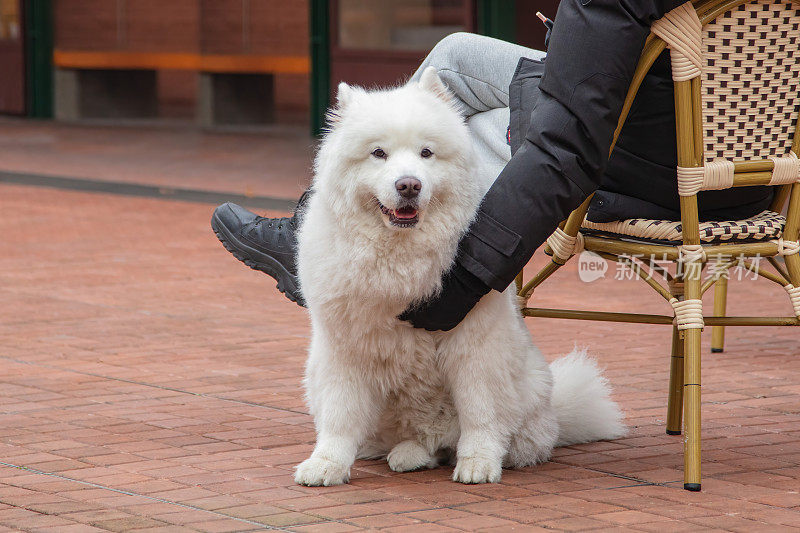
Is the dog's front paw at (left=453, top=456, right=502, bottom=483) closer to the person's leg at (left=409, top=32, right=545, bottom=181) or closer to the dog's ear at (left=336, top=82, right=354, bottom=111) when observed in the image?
the dog's ear at (left=336, top=82, right=354, bottom=111)

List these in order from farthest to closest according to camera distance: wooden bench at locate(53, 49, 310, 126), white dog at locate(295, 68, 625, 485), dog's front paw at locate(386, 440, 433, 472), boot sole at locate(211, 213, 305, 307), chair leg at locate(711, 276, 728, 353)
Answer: wooden bench at locate(53, 49, 310, 126) < chair leg at locate(711, 276, 728, 353) < boot sole at locate(211, 213, 305, 307) < dog's front paw at locate(386, 440, 433, 472) < white dog at locate(295, 68, 625, 485)

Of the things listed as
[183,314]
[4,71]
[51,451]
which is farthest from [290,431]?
[4,71]

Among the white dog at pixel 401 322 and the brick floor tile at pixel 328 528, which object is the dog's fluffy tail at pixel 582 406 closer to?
the white dog at pixel 401 322

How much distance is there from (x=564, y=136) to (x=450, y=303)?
0.60 meters

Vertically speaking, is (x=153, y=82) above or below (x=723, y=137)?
below

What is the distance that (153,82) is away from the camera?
71.5 feet

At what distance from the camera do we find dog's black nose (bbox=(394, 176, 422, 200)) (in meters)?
3.56

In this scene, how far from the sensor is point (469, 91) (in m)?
5.12

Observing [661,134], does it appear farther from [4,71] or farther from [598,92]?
[4,71]

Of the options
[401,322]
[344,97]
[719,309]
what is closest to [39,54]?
[719,309]

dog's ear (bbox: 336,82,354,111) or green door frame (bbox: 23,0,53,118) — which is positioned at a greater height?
dog's ear (bbox: 336,82,354,111)

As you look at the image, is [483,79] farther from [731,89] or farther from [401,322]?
[401,322]

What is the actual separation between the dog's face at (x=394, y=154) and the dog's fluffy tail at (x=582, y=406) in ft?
3.23

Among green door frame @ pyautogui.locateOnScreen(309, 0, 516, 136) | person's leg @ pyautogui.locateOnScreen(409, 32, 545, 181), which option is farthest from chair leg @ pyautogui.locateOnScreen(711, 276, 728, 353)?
green door frame @ pyautogui.locateOnScreen(309, 0, 516, 136)
